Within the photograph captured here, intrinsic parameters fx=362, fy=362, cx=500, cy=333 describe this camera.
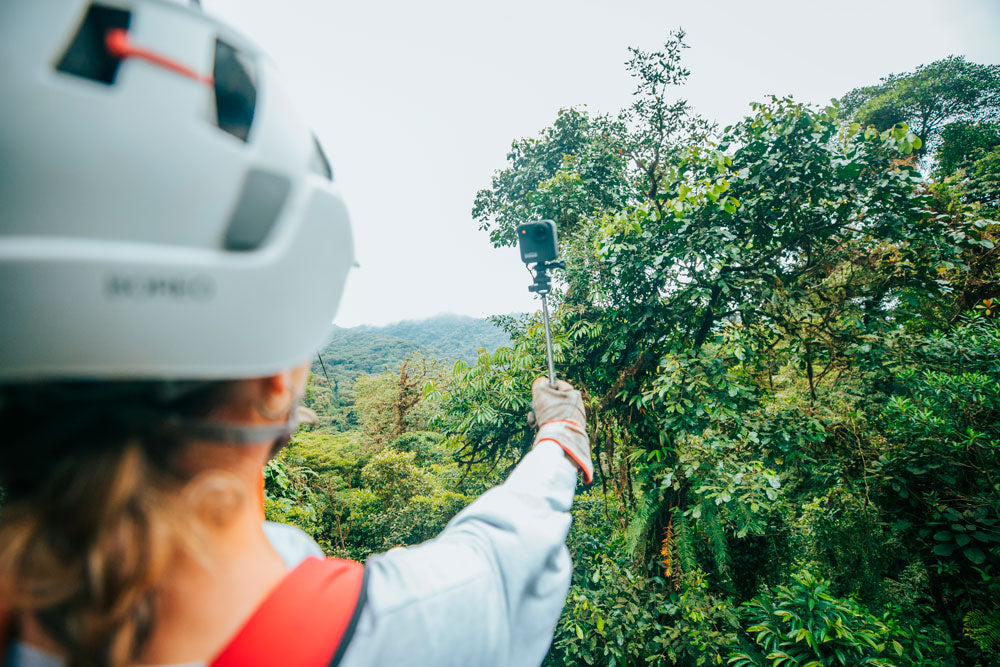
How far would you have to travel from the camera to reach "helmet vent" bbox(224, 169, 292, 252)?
74cm

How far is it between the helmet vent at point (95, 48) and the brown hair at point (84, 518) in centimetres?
63

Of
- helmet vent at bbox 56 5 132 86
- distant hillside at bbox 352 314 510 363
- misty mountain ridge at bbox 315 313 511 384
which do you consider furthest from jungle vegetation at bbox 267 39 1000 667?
distant hillside at bbox 352 314 510 363

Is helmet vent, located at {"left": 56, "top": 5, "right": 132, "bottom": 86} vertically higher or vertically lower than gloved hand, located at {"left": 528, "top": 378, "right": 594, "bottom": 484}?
higher

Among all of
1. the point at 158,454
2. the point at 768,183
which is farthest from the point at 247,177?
the point at 768,183

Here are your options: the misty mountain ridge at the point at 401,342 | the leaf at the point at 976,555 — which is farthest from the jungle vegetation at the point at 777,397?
the misty mountain ridge at the point at 401,342

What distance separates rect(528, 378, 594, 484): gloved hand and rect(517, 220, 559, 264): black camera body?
761 millimetres

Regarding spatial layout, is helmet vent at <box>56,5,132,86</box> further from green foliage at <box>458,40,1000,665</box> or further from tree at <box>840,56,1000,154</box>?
tree at <box>840,56,1000,154</box>

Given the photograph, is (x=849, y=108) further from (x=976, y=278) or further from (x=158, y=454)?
(x=158, y=454)

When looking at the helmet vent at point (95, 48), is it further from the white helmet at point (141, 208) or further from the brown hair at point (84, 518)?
the brown hair at point (84, 518)

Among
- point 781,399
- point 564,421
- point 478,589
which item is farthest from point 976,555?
point 478,589

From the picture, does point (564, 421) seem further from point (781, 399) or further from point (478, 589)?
point (781, 399)

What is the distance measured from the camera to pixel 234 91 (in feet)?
2.98

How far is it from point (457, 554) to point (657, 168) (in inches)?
247

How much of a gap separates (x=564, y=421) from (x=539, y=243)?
111 centimetres
